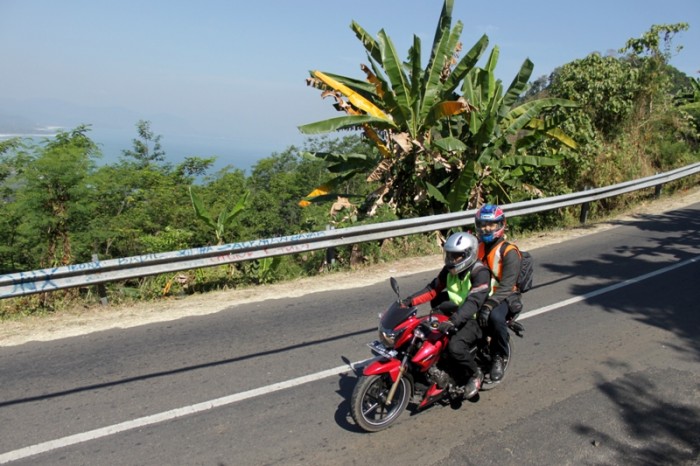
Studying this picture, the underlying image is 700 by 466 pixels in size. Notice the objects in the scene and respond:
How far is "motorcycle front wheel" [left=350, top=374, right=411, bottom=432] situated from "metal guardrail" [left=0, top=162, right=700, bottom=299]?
4508mm

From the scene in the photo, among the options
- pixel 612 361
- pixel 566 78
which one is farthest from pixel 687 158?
pixel 612 361

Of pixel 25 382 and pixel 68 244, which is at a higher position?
pixel 68 244

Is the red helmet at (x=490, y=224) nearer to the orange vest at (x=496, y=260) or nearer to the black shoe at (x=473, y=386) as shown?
the orange vest at (x=496, y=260)

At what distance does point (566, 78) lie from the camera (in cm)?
1675

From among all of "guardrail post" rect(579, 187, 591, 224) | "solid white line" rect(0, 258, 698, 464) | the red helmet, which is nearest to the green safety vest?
the red helmet

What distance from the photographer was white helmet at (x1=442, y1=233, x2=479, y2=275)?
458 centimetres

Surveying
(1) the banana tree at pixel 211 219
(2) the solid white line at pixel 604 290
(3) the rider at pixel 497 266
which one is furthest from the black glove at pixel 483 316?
(1) the banana tree at pixel 211 219

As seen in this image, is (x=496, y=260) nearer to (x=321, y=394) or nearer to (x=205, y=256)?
(x=321, y=394)

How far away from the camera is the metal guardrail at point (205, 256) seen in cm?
721

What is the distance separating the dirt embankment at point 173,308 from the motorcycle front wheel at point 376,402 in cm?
365

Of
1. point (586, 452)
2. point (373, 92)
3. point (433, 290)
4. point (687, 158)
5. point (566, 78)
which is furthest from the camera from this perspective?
point (687, 158)

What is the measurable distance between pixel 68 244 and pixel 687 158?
63.0 ft

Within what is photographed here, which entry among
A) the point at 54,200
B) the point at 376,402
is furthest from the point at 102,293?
the point at 376,402

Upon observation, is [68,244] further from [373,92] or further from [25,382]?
[373,92]
